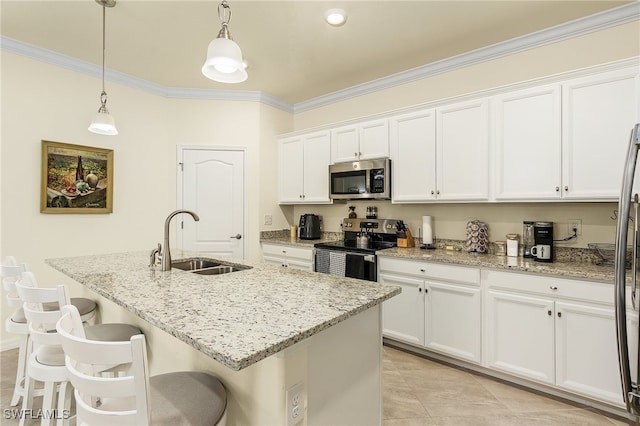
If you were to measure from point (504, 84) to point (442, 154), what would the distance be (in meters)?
0.85

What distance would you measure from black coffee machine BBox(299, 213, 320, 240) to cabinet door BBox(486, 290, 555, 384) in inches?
84.7

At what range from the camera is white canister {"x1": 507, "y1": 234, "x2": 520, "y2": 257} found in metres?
2.62

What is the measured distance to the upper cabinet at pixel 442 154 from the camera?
271 cm

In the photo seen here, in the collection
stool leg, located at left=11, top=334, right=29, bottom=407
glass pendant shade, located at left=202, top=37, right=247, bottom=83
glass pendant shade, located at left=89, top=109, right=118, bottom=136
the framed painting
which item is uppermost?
glass pendant shade, located at left=202, top=37, right=247, bottom=83

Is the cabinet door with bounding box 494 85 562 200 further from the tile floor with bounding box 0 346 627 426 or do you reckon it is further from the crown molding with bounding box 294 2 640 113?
the tile floor with bounding box 0 346 627 426

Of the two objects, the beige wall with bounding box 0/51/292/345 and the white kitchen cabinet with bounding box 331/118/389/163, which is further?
the white kitchen cabinet with bounding box 331/118/389/163

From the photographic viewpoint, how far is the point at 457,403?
7.03ft

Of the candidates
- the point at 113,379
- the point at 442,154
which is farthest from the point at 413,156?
the point at 113,379

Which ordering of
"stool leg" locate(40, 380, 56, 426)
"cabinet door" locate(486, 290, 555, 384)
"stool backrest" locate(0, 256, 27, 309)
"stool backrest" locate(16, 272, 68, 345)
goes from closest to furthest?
"stool backrest" locate(16, 272, 68, 345) → "stool leg" locate(40, 380, 56, 426) → "stool backrest" locate(0, 256, 27, 309) → "cabinet door" locate(486, 290, 555, 384)

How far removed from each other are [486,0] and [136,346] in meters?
2.90

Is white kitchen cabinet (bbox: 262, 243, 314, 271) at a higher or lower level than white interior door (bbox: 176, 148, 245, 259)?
lower

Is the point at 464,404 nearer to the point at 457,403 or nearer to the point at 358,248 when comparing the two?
the point at 457,403

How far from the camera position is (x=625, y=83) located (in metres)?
2.11

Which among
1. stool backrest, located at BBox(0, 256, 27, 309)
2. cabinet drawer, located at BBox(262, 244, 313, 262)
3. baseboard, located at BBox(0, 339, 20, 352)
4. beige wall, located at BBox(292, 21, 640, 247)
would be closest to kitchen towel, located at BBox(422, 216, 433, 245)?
beige wall, located at BBox(292, 21, 640, 247)
